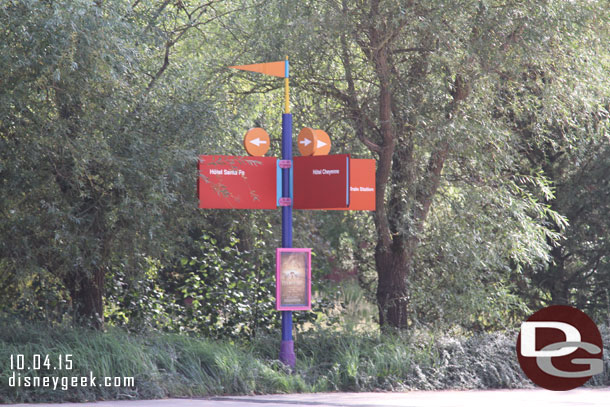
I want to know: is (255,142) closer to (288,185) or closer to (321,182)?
(288,185)

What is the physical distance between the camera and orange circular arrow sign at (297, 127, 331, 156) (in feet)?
38.3

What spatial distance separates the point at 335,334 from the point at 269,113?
454 centimetres

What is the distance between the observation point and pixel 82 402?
9320 millimetres

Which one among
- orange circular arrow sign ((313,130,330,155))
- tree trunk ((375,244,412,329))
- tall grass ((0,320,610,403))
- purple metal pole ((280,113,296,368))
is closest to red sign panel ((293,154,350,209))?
purple metal pole ((280,113,296,368))

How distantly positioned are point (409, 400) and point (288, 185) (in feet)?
11.4

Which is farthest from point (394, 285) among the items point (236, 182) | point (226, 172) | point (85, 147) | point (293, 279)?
point (85, 147)

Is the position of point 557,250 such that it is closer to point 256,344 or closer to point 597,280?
point 597,280

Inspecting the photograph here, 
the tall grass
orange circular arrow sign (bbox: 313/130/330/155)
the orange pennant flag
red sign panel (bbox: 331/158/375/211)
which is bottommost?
the tall grass

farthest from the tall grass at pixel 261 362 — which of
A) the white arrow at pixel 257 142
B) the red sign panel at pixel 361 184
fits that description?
the white arrow at pixel 257 142

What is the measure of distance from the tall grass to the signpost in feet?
2.34

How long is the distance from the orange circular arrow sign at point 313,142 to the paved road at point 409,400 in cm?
346

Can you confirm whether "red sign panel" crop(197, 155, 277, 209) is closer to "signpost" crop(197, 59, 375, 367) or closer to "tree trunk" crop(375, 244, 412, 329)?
"signpost" crop(197, 59, 375, 367)

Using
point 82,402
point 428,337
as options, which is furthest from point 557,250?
point 82,402

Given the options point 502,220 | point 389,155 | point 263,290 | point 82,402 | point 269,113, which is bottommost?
point 82,402
